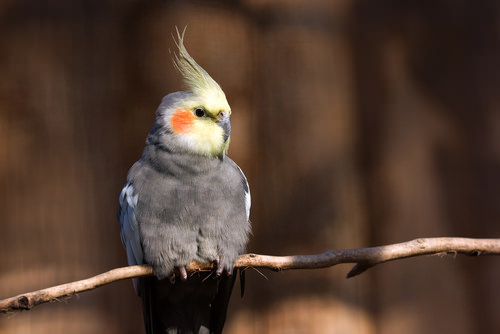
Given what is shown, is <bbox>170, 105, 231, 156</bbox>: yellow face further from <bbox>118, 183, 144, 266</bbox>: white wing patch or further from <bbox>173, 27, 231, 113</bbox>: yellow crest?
<bbox>118, 183, 144, 266</bbox>: white wing patch

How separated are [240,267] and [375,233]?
83 centimetres

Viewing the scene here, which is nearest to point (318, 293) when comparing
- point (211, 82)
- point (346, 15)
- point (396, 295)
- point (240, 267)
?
point (396, 295)

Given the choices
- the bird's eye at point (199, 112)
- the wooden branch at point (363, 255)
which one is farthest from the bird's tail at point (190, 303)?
the bird's eye at point (199, 112)

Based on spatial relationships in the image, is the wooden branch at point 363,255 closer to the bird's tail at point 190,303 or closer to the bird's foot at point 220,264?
the bird's foot at point 220,264

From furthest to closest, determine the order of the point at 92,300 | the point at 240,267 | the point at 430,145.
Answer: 1. the point at 430,145
2. the point at 92,300
3. the point at 240,267

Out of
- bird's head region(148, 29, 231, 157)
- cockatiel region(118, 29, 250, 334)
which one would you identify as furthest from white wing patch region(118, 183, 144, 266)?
bird's head region(148, 29, 231, 157)

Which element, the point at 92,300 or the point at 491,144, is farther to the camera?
the point at 491,144

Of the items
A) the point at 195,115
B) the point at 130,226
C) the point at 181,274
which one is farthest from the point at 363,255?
the point at 130,226

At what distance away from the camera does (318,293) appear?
2760mm

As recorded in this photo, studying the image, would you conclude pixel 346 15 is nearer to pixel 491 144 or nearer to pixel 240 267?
pixel 491 144

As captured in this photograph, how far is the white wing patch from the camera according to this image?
2.38 m

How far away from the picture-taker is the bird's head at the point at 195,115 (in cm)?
231

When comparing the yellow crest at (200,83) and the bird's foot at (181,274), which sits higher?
the yellow crest at (200,83)

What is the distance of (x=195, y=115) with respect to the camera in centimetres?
232
